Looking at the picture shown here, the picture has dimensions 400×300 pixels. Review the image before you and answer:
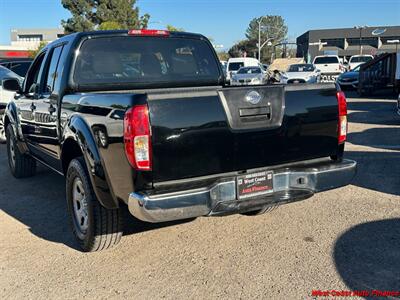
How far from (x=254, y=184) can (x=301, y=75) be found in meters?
19.0

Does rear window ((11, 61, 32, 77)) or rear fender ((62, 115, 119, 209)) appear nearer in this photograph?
rear fender ((62, 115, 119, 209))

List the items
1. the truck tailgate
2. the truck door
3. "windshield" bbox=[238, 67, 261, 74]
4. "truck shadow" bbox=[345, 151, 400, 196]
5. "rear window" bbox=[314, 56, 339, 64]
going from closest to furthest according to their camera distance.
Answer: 1. the truck tailgate
2. the truck door
3. "truck shadow" bbox=[345, 151, 400, 196]
4. "windshield" bbox=[238, 67, 261, 74]
5. "rear window" bbox=[314, 56, 339, 64]

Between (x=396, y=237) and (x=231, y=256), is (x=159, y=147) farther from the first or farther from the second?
(x=396, y=237)

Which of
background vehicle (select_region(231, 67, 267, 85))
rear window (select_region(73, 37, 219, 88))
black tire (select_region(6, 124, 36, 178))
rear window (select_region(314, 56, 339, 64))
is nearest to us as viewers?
rear window (select_region(73, 37, 219, 88))

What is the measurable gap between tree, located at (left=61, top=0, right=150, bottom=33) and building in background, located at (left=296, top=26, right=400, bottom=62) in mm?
37021

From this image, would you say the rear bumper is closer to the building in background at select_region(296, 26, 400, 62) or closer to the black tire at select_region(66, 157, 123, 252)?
the black tire at select_region(66, 157, 123, 252)

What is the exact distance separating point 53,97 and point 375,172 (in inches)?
176

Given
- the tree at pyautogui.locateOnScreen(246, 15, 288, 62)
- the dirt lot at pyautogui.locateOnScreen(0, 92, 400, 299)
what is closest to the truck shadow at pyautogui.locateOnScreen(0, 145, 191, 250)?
the dirt lot at pyautogui.locateOnScreen(0, 92, 400, 299)

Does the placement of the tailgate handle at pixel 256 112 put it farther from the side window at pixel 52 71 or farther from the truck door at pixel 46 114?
the side window at pixel 52 71

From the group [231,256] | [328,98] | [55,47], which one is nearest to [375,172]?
[328,98]

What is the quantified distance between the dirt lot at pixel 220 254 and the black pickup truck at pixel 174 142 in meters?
0.37

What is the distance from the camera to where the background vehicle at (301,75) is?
21.2 metres

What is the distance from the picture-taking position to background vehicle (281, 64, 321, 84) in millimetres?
21180

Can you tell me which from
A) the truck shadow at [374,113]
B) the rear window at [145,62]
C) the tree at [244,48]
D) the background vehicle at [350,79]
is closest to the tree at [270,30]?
the tree at [244,48]
